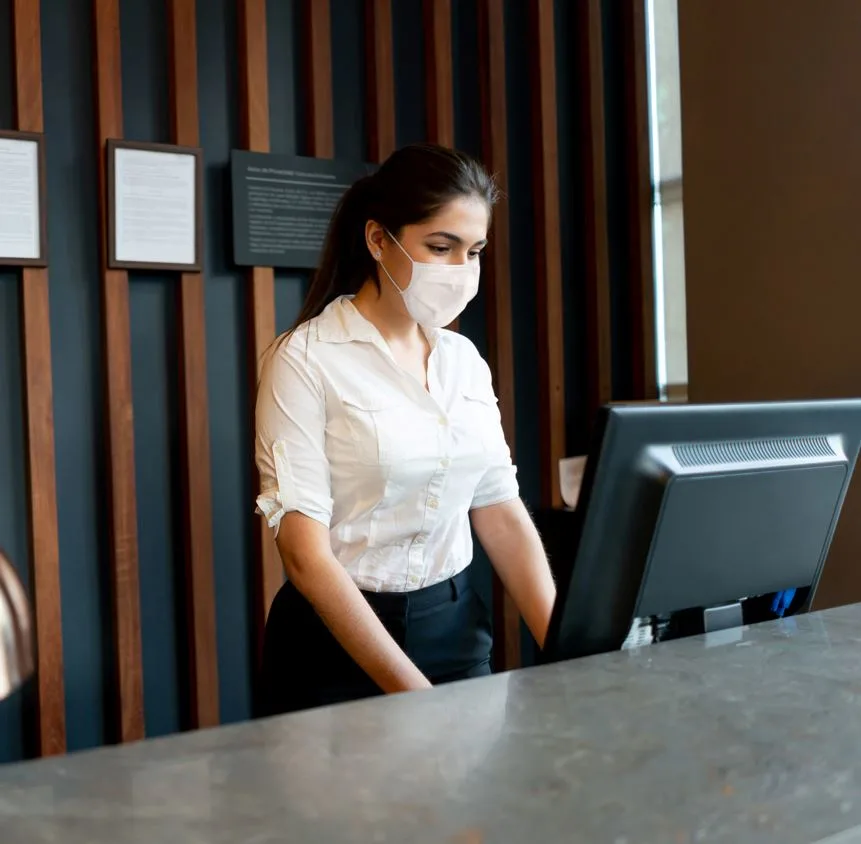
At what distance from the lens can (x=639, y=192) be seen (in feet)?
11.3

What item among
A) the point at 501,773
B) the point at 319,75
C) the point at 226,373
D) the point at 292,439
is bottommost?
the point at 501,773

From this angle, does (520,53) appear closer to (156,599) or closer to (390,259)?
(390,259)

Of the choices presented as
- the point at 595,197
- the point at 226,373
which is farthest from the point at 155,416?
the point at 595,197

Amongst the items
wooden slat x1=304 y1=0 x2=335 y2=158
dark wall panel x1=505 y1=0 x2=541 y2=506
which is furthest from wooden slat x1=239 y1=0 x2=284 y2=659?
dark wall panel x1=505 y1=0 x2=541 y2=506

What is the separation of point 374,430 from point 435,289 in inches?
12.6

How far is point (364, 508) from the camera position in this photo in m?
1.66

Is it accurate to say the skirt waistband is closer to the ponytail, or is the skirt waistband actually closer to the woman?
the woman

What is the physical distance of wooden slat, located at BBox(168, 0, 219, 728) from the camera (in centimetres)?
266

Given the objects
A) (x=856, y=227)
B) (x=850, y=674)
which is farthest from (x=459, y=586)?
(x=856, y=227)

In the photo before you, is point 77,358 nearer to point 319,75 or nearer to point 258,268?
point 258,268

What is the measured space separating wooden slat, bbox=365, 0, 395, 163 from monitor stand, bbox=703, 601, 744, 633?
211cm

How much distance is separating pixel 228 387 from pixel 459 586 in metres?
1.29

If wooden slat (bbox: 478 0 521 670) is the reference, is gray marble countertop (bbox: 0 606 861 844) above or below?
below

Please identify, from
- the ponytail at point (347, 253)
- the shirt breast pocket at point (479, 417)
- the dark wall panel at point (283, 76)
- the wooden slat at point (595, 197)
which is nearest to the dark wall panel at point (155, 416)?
the dark wall panel at point (283, 76)
